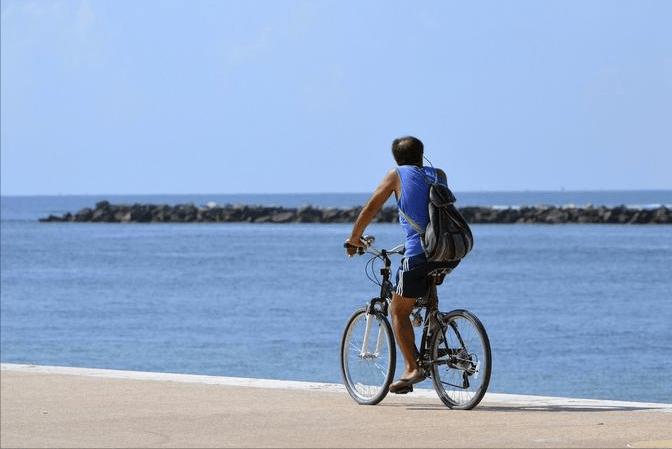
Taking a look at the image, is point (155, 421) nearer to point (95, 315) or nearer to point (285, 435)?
point (285, 435)

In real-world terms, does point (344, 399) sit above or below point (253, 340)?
above

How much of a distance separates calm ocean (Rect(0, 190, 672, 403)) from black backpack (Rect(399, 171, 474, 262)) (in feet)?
41.0

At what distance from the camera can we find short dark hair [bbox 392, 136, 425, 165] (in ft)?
28.9

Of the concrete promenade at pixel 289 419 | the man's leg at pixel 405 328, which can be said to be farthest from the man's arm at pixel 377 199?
the concrete promenade at pixel 289 419

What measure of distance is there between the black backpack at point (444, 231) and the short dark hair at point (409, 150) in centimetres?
31

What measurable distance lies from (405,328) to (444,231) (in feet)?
2.45

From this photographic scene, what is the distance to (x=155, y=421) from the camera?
8.66 meters

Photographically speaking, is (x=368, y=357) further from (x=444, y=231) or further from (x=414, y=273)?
(x=444, y=231)

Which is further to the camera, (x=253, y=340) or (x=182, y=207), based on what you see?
(x=182, y=207)

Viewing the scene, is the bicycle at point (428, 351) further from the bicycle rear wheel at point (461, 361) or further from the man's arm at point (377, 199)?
the man's arm at point (377, 199)

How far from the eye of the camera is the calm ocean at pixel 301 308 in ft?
81.5

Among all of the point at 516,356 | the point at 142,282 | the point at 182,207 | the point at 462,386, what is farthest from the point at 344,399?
the point at 182,207

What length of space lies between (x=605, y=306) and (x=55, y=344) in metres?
16.9

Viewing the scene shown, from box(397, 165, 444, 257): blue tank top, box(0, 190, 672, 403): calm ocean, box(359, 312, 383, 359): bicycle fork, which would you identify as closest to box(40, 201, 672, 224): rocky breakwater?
box(0, 190, 672, 403): calm ocean
